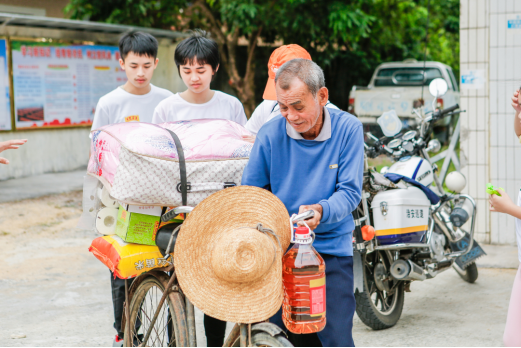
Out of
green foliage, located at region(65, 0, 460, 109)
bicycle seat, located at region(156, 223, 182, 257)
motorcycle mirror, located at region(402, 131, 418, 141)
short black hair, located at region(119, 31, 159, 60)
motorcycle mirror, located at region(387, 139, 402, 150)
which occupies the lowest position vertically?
bicycle seat, located at region(156, 223, 182, 257)

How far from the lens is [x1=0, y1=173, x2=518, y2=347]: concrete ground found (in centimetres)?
387

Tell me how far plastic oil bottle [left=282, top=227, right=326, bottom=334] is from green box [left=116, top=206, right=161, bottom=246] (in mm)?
804

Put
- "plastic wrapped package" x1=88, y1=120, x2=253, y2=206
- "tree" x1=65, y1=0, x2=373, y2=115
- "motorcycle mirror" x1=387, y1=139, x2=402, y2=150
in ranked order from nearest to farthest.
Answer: "plastic wrapped package" x1=88, y1=120, x2=253, y2=206, "motorcycle mirror" x1=387, y1=139, x2=402, y2=150, "tree" x1=65, y1=0, x2=373, y2=115

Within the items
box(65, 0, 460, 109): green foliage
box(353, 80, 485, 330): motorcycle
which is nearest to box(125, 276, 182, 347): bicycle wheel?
box(353, 80, 485, 330): motorcycle

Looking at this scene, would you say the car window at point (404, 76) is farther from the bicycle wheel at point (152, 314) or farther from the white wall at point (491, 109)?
the bicycle wheel at point (152, 314)

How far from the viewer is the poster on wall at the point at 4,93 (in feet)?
30.4

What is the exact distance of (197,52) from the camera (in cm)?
334

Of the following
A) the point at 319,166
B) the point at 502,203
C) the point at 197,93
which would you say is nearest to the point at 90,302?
the point at 197,93

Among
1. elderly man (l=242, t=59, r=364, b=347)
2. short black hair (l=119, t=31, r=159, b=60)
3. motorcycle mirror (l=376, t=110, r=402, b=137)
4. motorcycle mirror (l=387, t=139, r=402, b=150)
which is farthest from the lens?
motorcycle mirror (l=387, t=139, r=402, b=150)

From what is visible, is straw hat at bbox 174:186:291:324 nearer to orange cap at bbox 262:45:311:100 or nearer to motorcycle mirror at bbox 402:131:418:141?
orange cap at bbox 262:45:311:100

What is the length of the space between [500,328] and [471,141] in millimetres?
2417

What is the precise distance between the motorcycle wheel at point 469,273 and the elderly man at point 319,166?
270cm

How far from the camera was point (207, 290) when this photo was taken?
214 cm

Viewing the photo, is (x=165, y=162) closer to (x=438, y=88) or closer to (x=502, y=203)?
(x=502, y=203)
